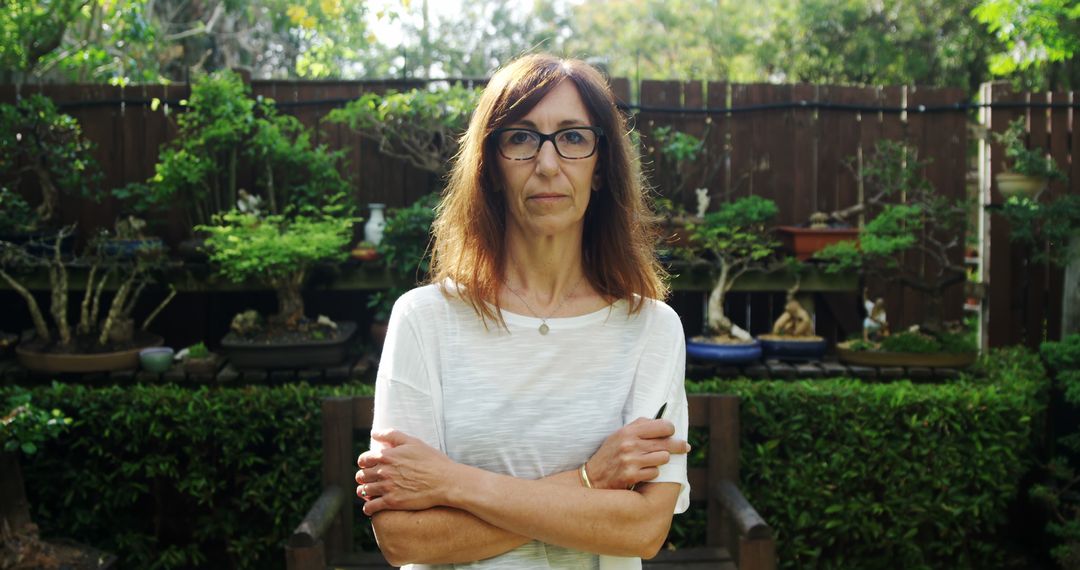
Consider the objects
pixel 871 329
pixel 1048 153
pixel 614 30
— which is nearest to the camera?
pixel 871 329

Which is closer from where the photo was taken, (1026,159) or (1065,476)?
(1065,476)

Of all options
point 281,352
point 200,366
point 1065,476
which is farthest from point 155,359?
point 1065,476

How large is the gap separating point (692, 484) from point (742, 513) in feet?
1.36

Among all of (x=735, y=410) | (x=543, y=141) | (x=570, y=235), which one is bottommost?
(x=735, y=410)

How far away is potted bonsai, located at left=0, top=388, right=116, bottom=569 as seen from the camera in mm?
2701

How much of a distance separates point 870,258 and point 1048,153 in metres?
1.67

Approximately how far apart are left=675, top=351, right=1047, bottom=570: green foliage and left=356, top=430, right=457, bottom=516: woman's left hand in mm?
2035

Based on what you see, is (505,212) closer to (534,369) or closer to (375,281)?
(534,369)

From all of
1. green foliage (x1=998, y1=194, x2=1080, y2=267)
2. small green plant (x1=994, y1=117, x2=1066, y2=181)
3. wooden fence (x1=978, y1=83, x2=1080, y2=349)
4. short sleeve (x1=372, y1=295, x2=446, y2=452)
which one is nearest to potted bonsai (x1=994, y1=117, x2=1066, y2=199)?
small green plant (x1=994, y1=117, x2=1066, y2=181)

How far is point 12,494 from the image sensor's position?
2.87 m

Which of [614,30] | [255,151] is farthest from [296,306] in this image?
[614,30]

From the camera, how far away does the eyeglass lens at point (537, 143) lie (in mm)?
1438

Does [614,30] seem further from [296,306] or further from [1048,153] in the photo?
[296,306]

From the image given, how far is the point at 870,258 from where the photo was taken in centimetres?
384
